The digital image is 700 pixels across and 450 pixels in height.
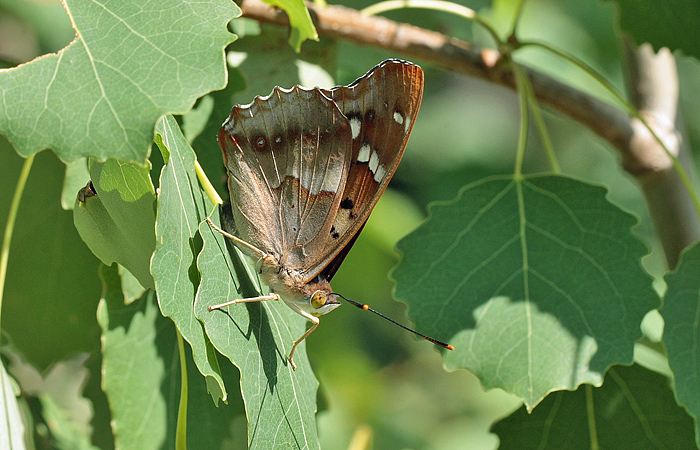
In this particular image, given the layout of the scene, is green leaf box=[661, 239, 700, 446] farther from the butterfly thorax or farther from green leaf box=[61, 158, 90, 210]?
green leaf box=[61, 158, 90, 210]

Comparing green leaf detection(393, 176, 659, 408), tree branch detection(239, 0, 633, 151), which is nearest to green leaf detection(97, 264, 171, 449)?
green leaf detection(393, 176, 659, 408)

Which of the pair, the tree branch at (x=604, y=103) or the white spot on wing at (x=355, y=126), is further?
the tree branch at (x=604, y=103)

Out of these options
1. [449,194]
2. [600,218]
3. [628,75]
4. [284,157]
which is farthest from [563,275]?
[449,194]

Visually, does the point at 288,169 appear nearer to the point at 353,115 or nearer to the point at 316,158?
the point at 316,158

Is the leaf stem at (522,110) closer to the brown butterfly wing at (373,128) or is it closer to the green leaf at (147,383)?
the brown butterfly wing at (373,128)

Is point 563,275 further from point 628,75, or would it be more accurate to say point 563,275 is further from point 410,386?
point 410,386

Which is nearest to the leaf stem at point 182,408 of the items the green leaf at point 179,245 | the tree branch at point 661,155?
the green leaf at point 179,245
